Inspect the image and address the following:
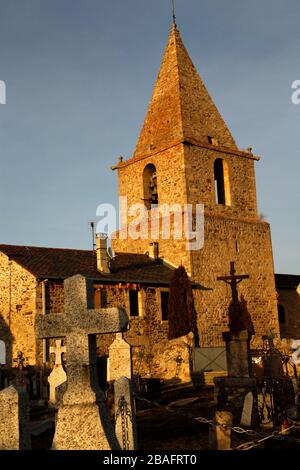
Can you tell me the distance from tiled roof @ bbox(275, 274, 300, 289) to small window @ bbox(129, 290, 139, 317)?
1145 centimetres

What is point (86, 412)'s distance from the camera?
6.08 meters

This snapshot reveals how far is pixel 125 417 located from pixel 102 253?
1851 centimetres

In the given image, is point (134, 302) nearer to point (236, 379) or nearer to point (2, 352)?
point (2, 352)

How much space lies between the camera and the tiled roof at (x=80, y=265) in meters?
23.9

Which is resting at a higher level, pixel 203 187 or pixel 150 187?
pixel 150 187

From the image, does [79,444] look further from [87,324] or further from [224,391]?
[224,391]

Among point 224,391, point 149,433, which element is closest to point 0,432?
point 149,433

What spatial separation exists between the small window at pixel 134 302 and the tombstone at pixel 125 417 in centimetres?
1743

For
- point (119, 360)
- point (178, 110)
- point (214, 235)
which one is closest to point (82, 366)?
point (119, 360)

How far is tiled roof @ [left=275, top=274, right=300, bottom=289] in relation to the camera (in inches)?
1337

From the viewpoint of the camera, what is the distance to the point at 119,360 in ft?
47.9

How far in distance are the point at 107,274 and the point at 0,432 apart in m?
19.1

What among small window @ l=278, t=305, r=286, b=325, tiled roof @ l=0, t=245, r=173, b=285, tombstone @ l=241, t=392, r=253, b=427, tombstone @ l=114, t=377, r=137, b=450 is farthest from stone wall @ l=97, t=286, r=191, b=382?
tombstone @ l=114, t=377, r=137, b=450

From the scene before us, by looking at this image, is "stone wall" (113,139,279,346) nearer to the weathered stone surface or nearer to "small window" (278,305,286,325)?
"small window" (278,305,286,325)
